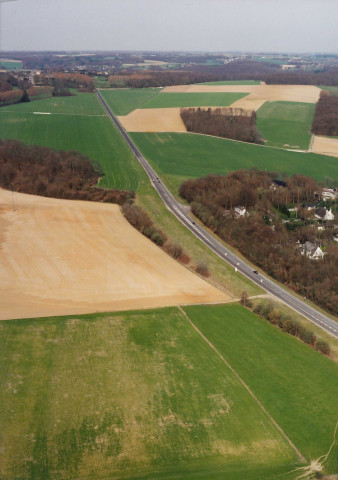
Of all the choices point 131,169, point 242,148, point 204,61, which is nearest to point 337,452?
point 131,169

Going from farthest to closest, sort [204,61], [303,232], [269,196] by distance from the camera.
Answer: [204,61]
[269,196]
[303,232]

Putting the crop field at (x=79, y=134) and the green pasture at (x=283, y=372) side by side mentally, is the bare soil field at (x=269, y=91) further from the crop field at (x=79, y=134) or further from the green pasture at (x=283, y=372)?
the green pasture at (x=283, y=372)

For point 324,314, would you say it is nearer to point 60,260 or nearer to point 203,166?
point 60,260

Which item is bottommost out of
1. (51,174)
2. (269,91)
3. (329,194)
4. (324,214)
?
(324,214)

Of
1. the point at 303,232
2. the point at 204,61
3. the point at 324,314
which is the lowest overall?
the point at 324,314

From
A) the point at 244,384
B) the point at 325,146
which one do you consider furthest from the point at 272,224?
the point at 325,146

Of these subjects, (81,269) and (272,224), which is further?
(272,224)

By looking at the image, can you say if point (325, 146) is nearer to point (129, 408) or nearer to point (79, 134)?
point (79, 134)

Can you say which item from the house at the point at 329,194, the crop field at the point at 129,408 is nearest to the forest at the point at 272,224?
the house at the point at 329,194
